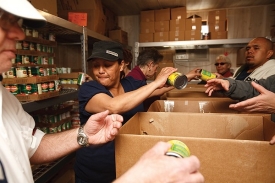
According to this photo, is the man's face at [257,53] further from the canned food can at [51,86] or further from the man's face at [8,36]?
the man's face at [8,36]

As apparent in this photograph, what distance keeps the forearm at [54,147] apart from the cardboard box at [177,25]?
2568 millimetres

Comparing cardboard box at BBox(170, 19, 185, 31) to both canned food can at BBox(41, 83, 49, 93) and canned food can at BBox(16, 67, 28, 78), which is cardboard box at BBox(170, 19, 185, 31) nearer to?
canned food can at BBox(41, 83, 49, 93)

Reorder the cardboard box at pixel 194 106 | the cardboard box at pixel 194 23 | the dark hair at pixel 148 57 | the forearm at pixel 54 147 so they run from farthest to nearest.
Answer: the cardboard box at pixel 194 23, the dark hair at pixel 148 57, the cardboard box at pixel 194 106, the forearm at pixel 54 147

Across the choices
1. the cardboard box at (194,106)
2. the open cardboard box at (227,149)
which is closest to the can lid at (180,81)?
the cardboard box at (194,106)

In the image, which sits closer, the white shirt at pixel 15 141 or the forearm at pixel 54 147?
the white shirt at pixel 15 141

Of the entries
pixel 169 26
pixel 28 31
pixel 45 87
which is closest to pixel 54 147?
pixel 45 87

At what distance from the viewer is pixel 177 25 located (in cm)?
298

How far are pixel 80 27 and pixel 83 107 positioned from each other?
3.53 ft

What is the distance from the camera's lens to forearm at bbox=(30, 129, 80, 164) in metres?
0.78

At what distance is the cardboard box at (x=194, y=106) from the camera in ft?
4.05

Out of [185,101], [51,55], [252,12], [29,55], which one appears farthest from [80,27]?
[252,12]

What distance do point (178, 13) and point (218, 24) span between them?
24.6 inches

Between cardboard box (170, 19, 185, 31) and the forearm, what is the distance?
2568 millimetres

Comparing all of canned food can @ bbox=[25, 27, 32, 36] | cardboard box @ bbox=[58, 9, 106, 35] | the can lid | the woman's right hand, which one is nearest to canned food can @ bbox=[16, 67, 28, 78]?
canned food can @ bbox=[25, 27, 32, 36]
